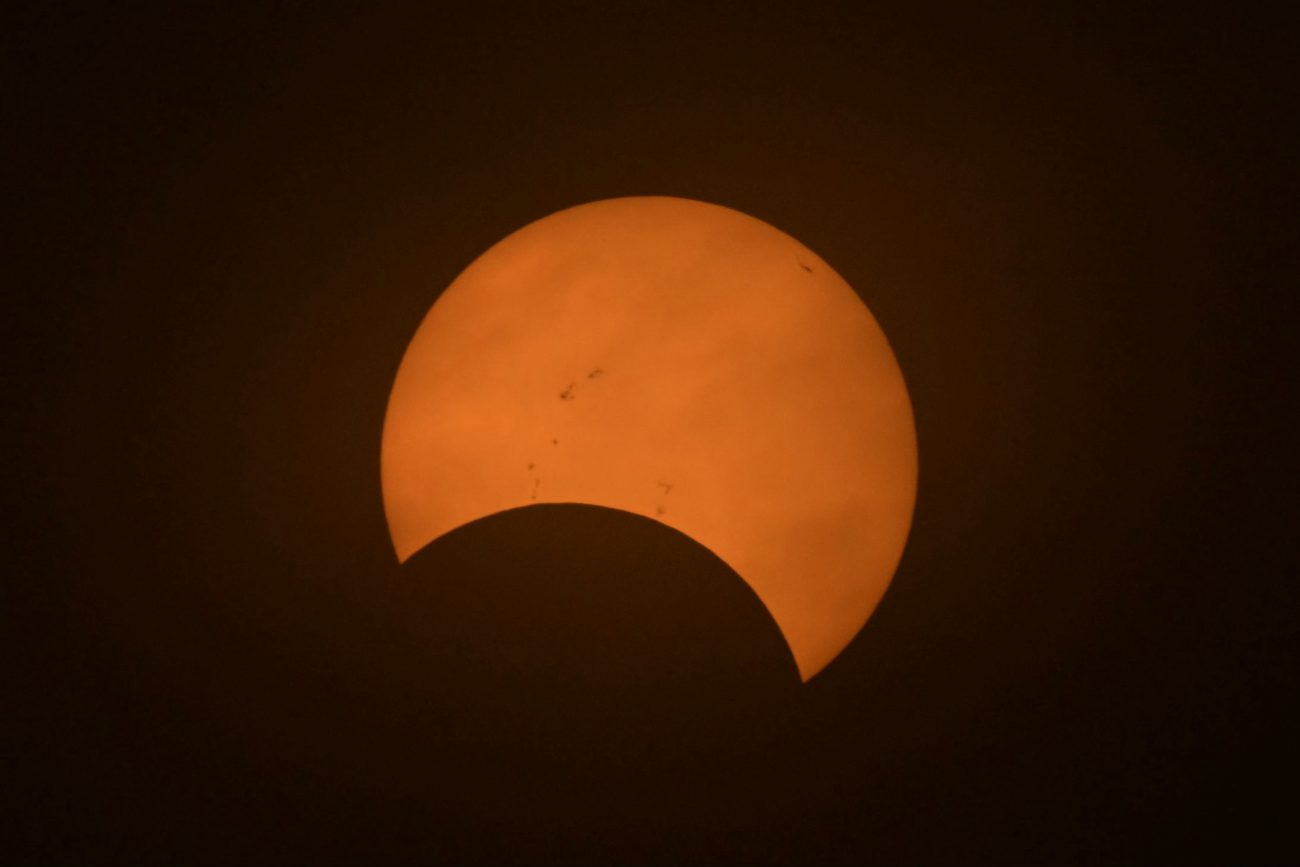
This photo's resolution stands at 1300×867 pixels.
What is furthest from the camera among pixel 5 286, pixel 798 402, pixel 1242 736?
pixel 1242 736

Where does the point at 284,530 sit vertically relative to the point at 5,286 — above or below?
below

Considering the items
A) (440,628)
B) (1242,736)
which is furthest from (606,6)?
(1242,736)

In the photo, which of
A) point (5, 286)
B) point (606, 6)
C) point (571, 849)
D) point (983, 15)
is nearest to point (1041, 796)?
point (571, 849)

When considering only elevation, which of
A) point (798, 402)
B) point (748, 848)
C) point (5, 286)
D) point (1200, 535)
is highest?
point (5, 286)

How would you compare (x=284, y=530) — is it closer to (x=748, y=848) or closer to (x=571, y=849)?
(x=571, y=849)

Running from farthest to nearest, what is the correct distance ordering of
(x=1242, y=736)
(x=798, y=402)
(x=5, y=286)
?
1. (x=1242, y=736)
2. (x=5, y=286)
3. (x=798, y=402)

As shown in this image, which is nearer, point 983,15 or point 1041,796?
point 983,15

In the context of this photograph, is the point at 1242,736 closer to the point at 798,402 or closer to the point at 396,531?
the point at 798,402
